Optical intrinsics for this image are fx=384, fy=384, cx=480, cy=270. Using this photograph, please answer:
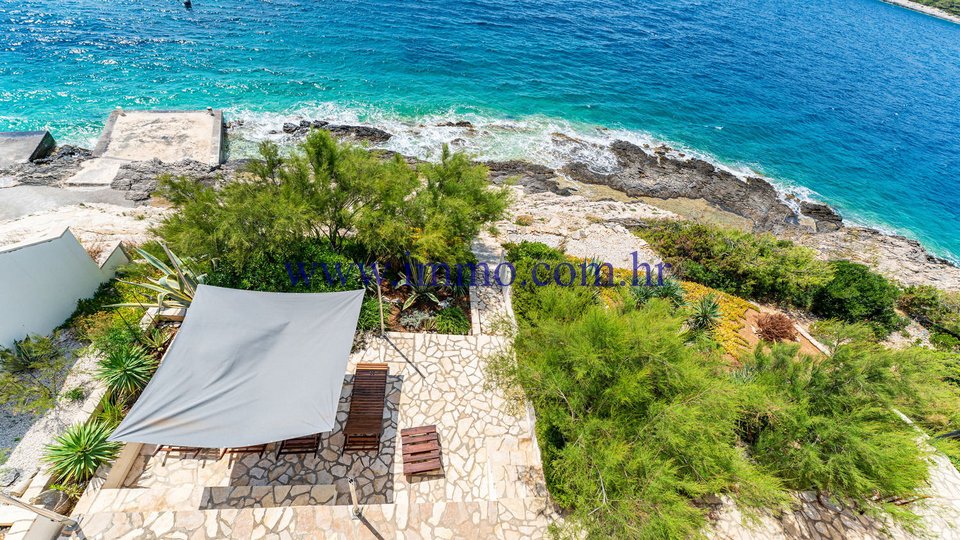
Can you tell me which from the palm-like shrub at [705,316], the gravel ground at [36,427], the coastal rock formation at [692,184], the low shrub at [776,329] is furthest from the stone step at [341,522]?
the coastal rock formation at [692,184]

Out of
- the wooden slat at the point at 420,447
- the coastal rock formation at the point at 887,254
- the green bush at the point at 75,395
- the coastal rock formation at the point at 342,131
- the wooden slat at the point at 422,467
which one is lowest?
the coastal rock formation at the point at 887,254

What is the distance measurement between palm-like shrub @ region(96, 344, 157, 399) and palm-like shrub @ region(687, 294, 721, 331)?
16.8m

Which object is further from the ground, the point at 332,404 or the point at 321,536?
the point at 332,404

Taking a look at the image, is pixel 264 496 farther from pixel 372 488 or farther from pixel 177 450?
pixel 177 450

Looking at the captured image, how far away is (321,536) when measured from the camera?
7.64 metres

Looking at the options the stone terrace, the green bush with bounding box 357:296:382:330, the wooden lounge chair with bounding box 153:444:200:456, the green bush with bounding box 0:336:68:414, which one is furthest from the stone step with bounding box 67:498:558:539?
the green bush with bounding box 357:296:382:330

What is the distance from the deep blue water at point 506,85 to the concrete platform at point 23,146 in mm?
1915

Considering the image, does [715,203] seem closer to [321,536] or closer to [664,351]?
[664,351]

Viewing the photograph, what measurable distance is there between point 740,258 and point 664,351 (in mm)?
12078

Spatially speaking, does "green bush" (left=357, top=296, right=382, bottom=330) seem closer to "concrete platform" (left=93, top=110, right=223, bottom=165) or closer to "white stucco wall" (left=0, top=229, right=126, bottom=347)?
"white stucco wall" (left=0, top=229, right=126, bottom=347)

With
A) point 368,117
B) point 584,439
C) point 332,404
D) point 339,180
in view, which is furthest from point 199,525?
point 368,117

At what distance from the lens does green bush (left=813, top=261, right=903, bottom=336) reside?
16.9 meters

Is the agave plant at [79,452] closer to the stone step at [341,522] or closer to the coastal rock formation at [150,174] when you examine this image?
the stone step at [341,522]

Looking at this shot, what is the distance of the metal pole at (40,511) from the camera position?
6.68 metres
